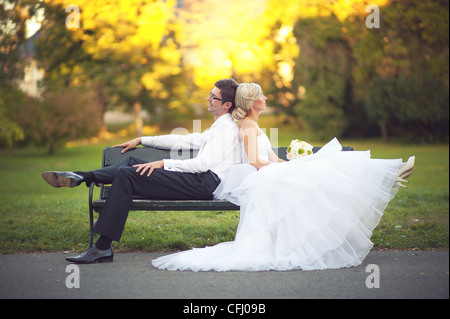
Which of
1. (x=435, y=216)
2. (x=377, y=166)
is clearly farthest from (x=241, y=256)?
(x=435, y=216)

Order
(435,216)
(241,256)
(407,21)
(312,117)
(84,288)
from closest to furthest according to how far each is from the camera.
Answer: (84,288) → (241,256) → (435,216) → (407,21) → (312,117)

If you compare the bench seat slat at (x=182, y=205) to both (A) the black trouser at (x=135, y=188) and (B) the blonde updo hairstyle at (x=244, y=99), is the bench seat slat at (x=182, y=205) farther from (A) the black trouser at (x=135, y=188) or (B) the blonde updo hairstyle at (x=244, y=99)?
(B) the blonde updo hairstyle at (x=244, y=99)

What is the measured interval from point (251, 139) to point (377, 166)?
1.18m

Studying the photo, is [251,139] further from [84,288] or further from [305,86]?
[305,86]

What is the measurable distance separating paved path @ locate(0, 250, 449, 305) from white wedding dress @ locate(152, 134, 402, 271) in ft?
0.50

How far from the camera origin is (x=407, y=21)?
19672 millimetres

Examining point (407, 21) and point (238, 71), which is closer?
point (407, 21)

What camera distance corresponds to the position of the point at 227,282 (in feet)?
15.0

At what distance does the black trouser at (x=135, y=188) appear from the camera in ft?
16.8

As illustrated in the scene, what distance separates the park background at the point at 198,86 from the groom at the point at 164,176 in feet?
2.62

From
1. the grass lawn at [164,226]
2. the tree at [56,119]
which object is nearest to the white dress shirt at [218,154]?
the grass lawn at [164,226]

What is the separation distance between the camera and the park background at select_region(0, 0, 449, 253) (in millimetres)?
7309

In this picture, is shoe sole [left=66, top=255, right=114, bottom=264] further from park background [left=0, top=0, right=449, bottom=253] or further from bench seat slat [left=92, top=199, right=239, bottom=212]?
park background [left=0, top=0, right=449, bottom=253]

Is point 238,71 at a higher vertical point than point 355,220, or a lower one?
higher
